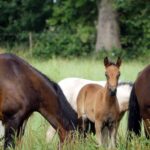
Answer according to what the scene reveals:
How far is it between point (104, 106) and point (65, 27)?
25.0 metres

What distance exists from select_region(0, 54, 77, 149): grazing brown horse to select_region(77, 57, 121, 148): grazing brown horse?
794 millimetres

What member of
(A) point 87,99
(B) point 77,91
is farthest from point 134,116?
(B) point 77,91

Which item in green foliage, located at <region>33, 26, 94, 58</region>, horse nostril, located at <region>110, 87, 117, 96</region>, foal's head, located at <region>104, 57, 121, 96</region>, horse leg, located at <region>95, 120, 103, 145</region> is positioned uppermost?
foal's head, located at <region>104, 57, 121, 96</region>

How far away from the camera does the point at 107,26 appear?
1262 inches

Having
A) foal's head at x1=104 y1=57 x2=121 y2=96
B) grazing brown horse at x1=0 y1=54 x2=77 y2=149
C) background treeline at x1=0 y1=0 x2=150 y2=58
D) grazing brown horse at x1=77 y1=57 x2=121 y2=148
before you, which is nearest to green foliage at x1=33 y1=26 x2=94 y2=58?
background treeline at x1=0 y1=0 x2=150 y2=58

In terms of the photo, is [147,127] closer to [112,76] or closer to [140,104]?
[140,104]

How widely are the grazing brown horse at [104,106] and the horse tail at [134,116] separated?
300mm

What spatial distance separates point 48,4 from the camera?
3672 centimetres

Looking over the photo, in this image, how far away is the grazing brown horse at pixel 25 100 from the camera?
27.3 ft

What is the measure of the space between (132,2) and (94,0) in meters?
2.27

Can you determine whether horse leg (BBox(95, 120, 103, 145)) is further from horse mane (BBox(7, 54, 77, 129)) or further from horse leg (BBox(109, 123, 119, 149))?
horse mane (BBox(7, 54, 77, 129))

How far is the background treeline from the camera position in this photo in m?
32.0

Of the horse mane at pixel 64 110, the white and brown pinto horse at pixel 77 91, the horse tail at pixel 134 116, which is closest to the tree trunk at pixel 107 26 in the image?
the white and brown pinto horse at pixel 77 91

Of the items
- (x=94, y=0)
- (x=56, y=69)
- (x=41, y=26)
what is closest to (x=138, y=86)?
(x=56, y=69)
